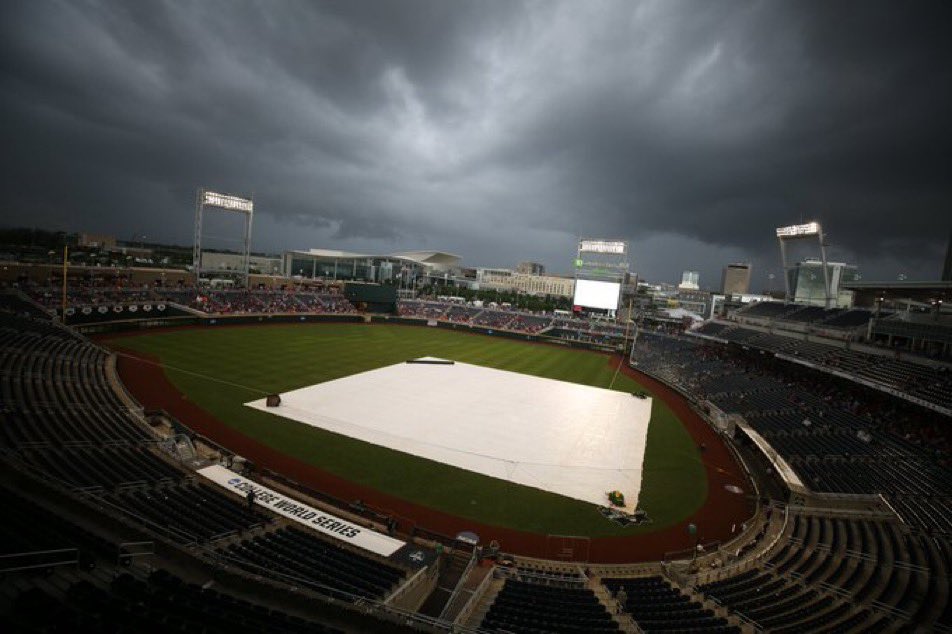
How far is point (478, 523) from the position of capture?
1694 cm

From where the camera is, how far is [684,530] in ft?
59.2

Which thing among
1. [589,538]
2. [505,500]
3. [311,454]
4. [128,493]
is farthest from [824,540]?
[128,493]

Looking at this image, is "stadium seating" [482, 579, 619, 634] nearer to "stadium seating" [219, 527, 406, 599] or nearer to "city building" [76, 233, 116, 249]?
"stadium seating" [219, 527, 406, 599]

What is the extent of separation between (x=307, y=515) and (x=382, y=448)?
8.19 metres

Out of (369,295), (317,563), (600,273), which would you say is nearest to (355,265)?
(369,295)

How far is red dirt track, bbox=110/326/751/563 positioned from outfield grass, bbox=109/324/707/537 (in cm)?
49

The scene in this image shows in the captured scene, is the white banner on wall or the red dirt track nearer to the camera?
the white banner on wall

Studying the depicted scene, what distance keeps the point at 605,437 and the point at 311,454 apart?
1766 cm

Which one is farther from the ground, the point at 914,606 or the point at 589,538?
the point at 914,606

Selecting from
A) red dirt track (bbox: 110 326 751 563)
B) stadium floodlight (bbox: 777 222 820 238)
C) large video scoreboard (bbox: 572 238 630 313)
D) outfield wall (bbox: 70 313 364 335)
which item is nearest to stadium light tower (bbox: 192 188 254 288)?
outfield wall (bbox: 70 313 364 335)

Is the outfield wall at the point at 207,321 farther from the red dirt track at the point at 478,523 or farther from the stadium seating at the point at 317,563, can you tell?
the stadium seating at the point at 317,563

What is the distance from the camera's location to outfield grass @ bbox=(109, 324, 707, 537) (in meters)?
18.5

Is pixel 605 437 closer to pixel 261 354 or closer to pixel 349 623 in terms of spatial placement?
pixel 349 623

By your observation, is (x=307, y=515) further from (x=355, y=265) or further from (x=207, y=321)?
(x=355, y=265)
